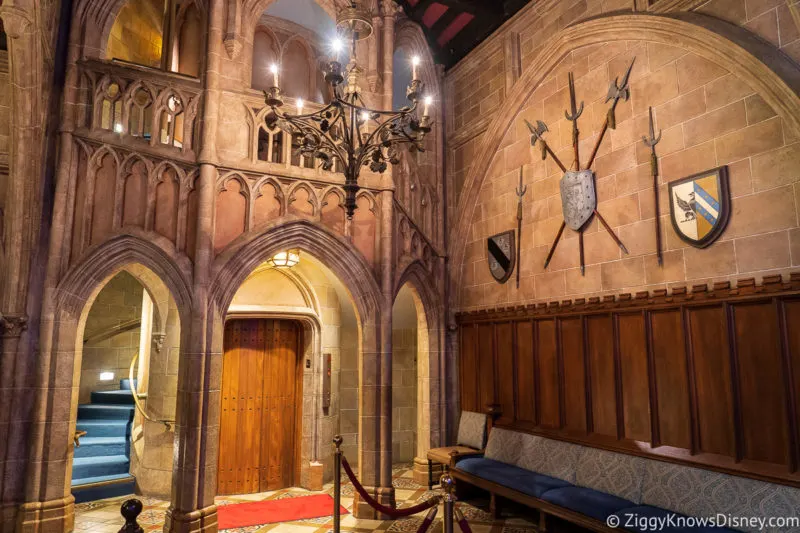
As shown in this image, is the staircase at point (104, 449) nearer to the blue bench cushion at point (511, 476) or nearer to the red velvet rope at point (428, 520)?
the blue bench cushion at point (511, 476)

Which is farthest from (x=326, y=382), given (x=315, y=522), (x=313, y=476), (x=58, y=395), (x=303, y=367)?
(x=58, y=395)

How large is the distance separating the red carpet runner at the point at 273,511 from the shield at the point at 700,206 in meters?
4.61

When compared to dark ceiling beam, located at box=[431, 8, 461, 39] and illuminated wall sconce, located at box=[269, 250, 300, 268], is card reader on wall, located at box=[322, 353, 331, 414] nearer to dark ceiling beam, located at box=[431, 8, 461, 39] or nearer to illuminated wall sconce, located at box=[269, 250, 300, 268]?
illuminated wall sconce, located at box=[269, 250, 300, 268]

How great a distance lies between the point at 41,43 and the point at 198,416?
3771 mm

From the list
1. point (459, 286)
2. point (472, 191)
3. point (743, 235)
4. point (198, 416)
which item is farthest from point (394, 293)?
point (743, 235)

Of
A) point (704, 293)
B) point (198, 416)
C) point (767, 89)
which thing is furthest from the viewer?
point (198, 416)

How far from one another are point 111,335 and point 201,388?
466 centimetres

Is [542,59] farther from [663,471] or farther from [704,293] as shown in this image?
[663,471]

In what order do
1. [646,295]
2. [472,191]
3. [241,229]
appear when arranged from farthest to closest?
[472,191]
[241,229]
[646,295]

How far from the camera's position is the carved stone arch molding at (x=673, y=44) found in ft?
12.7

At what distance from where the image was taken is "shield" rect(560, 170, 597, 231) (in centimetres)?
537

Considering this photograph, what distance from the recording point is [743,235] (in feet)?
13.2

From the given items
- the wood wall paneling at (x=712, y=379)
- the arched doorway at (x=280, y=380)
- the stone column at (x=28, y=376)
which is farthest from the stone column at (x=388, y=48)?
the wood wall paneling at (x=712, y=379)

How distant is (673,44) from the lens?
4.70 metres
